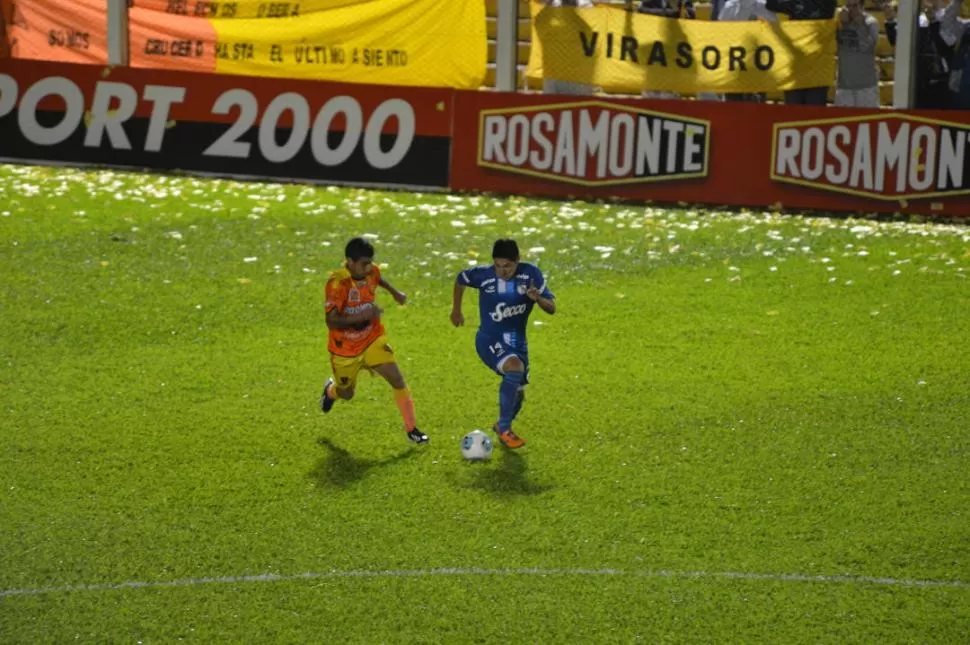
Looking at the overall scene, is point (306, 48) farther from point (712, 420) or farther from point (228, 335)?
point (712, 420)

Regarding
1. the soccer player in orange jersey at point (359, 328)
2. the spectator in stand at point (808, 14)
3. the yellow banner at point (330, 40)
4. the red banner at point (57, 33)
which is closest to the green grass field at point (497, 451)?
the soccer player in orange jersey at point (359, 328)

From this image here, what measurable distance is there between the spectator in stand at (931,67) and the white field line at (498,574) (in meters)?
11.5

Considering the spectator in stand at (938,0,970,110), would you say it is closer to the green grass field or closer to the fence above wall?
the fence above wall

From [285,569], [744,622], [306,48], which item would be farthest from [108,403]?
[306,48]

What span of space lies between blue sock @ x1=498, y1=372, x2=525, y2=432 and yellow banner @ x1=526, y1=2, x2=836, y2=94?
981cm

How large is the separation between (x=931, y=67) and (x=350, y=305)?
35.9 ft

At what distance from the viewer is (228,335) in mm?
14891

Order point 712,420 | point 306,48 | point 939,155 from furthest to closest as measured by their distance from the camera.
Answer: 1. point 306,48
2. point 939,155
3. point 712,420

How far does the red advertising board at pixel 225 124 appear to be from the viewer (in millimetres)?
21281

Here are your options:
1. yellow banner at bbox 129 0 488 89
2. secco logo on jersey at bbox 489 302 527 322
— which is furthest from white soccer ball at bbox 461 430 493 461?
yellow banner at bbox 129 0 488 89

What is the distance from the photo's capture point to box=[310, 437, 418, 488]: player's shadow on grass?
11.2 m

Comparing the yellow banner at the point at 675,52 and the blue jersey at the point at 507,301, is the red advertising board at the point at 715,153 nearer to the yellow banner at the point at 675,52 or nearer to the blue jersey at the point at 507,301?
the yellow banner at the point at 675,52

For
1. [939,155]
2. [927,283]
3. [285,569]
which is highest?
[939,155]

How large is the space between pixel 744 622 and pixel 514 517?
2082 mm
